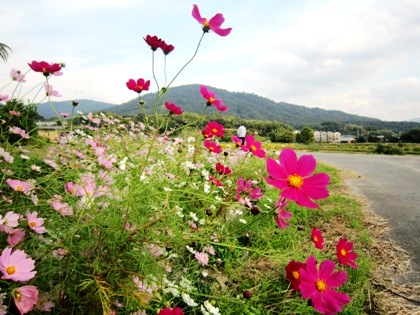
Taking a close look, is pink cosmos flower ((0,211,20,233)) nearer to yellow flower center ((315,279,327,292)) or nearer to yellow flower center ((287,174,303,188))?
yellow flower center ((287,174,303,188))

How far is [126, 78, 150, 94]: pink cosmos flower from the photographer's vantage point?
1.43m

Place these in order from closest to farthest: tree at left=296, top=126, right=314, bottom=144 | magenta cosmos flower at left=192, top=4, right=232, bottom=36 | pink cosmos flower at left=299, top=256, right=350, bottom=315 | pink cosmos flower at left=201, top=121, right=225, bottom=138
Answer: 1. pink cosmos flower at left=299, top=256, right=350, bottom=315
2. magenta cosmos flower at left=192, top=4, right=232, bottom=36
3. pink cosmos flower at left=201, top=121, right=225, bottom=138
4. tree at left=296, top=126, right=314, bottom=144

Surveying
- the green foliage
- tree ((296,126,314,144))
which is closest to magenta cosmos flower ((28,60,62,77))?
the green foliage

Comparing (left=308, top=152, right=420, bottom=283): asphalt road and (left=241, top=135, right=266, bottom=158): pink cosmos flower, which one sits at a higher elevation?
(left=241, top=135, right=266, bottom=158): pink cosmos flower

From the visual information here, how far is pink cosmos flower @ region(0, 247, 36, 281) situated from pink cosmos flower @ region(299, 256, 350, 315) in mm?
736

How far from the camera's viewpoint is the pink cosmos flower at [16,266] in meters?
0.71

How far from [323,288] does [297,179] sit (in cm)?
39

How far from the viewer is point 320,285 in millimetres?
1043

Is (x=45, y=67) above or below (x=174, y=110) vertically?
above

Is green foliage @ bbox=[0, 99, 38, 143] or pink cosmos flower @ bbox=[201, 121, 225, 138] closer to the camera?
green foliage @ bbox=[0, 99, 38, 143]

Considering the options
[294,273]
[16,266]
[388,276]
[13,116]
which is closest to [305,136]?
[388,276]

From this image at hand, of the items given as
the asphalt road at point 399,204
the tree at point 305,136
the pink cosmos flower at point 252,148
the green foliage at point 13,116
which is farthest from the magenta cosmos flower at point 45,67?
the tree at point 305,136

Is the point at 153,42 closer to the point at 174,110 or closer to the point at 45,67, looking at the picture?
the point at 174,110

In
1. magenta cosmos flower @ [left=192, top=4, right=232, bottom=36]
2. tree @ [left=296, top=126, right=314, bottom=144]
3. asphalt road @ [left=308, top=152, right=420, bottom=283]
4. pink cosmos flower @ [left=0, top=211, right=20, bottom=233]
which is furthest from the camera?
tree @ [left=296, top=126, right=314, bottom=144]
